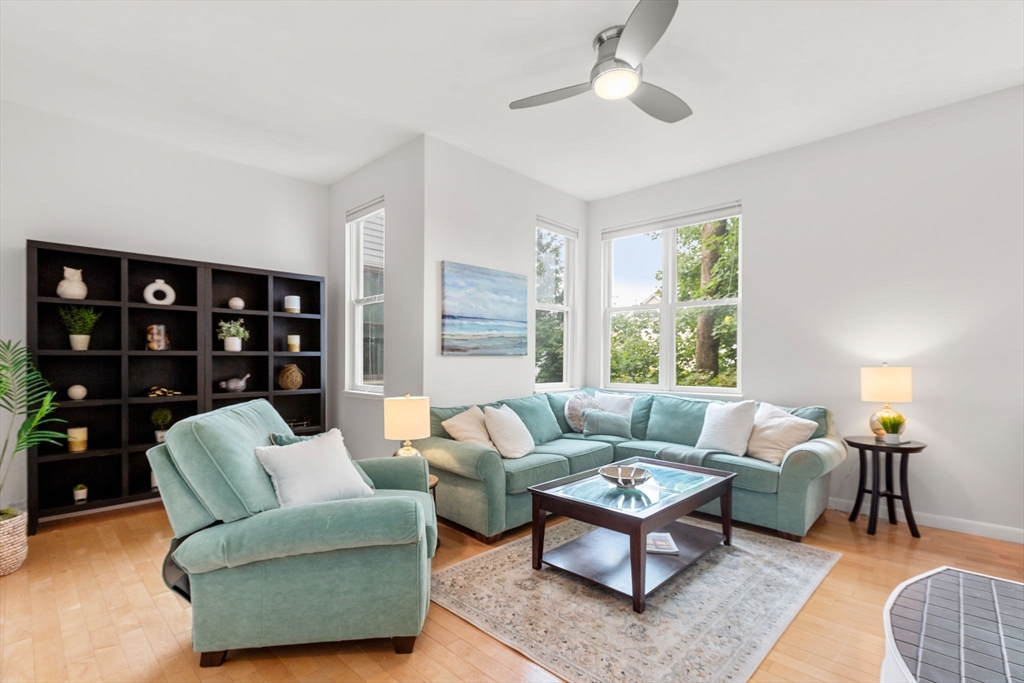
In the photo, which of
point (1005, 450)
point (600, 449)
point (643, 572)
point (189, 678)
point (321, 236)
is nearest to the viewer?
point (189, 678)

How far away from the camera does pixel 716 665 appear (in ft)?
6.08

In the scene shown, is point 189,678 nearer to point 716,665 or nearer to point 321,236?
point 716,665

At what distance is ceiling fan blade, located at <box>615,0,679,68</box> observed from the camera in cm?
192

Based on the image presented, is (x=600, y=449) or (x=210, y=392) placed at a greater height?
(x=210, y=392)

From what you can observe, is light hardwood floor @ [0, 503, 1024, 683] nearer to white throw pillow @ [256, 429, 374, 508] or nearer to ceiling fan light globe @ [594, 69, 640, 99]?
white throw pillow @ [256, 429, 374, 508]

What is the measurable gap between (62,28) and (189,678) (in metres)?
3.11

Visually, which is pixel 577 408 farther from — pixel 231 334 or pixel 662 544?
pixel 231 334

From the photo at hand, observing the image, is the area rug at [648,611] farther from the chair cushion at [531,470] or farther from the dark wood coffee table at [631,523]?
the chair cushion at [531,470]

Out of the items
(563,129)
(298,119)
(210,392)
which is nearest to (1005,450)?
(563,129)

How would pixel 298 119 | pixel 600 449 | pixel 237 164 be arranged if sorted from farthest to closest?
pixel 237 164, pixel 600 449, pixel 298 119

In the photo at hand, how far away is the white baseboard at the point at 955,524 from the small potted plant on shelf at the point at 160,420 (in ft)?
16.9

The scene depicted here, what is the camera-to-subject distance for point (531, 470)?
126 inches

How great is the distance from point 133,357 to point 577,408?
11.8 feet

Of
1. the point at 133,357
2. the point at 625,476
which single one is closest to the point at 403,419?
the point at 625,476
